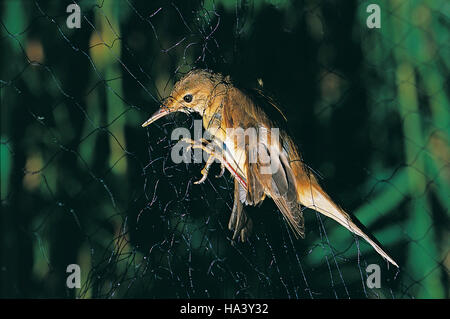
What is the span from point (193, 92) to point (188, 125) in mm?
151

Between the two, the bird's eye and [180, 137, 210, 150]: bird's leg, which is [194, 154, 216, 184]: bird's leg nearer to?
[180, 137, 210, 150]: bird's leg

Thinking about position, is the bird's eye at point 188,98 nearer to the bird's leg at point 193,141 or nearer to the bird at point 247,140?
the bird at point 247,140

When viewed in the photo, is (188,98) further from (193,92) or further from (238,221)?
(238,221)

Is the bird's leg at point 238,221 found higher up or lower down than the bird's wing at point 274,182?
lower down

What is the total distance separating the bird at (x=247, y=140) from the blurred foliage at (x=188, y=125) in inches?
2.0

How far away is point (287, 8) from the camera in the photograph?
6.02 ft

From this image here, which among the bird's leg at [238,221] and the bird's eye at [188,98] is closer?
the bird's eye at [188,98]

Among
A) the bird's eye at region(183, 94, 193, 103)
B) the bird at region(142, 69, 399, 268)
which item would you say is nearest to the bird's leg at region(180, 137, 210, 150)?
the bird at region(142, 69, 399, 268)

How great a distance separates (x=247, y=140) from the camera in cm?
134

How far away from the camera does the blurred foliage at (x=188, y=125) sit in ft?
4.49

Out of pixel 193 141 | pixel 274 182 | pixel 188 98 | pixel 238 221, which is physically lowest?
pixel 238 221

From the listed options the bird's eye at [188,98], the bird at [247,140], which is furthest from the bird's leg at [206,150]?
the bird's eye at [188,98]

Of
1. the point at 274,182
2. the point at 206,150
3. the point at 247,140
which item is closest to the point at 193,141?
the point at 206,150

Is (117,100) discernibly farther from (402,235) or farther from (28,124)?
(402,235)
